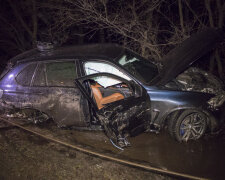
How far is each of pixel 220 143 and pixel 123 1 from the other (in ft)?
18.0

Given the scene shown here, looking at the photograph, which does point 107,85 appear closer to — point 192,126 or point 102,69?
point 102,69

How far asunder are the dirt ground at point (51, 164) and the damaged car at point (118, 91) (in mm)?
501

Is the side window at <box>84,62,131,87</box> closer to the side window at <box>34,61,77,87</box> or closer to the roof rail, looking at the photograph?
the side window at <box>34,61,77,87</box>

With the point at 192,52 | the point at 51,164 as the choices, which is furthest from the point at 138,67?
the point at 51,164

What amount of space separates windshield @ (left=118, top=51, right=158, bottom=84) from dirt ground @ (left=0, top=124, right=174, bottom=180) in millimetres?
1618

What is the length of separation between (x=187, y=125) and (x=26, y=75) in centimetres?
333

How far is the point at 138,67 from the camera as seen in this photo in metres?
4.33

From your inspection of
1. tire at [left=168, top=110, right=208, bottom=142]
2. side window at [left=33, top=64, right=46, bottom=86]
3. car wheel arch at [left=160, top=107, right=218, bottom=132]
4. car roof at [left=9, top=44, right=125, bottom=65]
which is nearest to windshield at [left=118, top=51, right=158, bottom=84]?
car roof at [left=9, top=44, right=125, bottom=65]

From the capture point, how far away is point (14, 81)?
14.9ft

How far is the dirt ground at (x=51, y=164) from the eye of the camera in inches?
129

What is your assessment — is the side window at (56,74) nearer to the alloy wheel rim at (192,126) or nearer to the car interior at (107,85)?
the car interior at (107,85)

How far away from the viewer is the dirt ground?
129 inches

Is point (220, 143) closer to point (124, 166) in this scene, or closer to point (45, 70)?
point (124, 166)

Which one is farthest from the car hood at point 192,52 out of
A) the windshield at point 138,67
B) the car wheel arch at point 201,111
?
the car wheel arch at point 201,111
